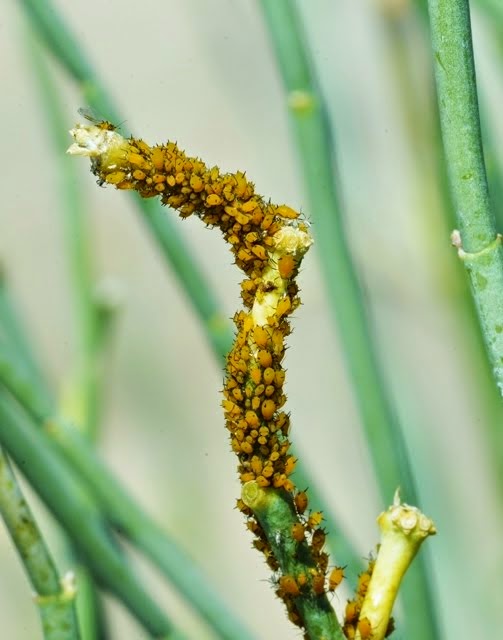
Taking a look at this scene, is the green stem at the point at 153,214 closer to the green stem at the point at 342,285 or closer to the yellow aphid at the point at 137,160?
the green stem at the point at 342,285

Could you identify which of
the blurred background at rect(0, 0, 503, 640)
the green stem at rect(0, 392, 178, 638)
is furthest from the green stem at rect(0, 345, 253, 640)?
the blurred background at rect(0, 0, 503, 640)

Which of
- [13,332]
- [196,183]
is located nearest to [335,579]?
[196,183]

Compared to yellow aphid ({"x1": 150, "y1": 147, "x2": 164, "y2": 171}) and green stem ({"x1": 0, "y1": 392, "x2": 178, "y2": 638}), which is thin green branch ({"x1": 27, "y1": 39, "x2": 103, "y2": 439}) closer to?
green stem ({"x1": 0, "y1": 392, "x2": 178, "y2": 638})

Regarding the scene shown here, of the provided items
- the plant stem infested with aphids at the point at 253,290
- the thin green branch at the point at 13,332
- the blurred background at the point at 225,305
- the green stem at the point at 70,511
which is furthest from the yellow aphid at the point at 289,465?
the blurred background at the point at 225,305

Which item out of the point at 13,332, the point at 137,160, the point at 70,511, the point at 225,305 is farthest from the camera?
the point at 225,305

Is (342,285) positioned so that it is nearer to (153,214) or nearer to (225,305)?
(153,214)

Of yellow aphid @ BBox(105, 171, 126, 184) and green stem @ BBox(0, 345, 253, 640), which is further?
green stem @ BBox(0, 345, 253, 640)
